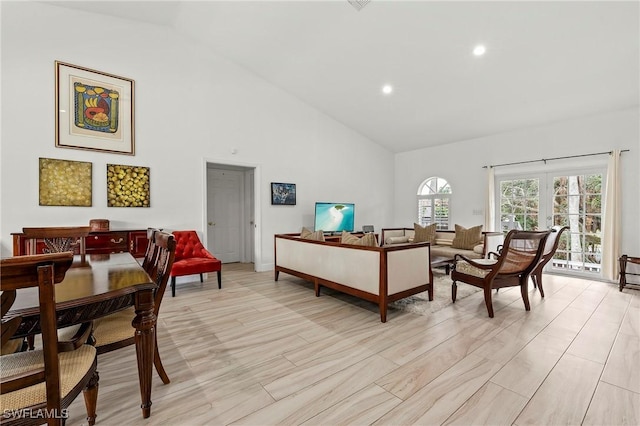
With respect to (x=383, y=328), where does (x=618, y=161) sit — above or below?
above

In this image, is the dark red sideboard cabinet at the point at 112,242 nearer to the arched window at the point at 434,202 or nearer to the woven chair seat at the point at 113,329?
the woven chair seat at the point at 113,329

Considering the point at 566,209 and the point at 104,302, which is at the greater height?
the point at 566,209

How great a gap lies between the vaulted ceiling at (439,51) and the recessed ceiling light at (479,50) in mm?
56

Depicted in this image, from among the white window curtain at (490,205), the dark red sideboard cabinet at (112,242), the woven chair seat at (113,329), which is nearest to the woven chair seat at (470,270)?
the white window curtain at (490,205)

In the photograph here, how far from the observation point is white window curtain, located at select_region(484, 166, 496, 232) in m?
5.64

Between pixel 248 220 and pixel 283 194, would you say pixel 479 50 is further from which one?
pixel 248 220

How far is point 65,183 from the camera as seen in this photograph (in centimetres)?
370

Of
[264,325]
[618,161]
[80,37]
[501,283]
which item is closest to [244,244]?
[264,325]

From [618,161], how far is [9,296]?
6691mm

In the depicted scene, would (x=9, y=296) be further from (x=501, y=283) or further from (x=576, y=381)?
(x=501, y=283)

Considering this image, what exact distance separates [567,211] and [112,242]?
23.9 feet

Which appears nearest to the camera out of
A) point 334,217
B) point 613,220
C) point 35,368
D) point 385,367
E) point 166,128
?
point 35,368

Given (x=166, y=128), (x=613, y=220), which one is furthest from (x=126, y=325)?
(x=613, y=220)

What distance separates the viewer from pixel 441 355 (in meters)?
2.14
